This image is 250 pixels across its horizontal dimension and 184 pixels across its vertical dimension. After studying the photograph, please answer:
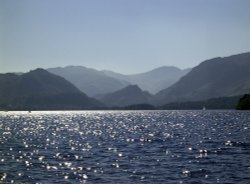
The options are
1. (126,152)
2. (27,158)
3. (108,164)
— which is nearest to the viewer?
(108,164)

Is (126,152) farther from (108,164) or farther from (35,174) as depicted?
(35,174)

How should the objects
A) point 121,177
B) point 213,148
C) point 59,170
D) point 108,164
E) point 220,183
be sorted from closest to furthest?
point 220,183 → point 121,177 → point 59,170 → point 108,164 → point 213,148

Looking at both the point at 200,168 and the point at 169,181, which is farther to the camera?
the point at 200,168

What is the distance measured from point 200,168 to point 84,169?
1754cm

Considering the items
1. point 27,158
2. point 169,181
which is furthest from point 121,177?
point 27,158

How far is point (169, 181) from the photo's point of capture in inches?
2015

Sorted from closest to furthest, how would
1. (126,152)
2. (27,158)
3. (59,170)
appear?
(59,170), (27,158), (126,152)

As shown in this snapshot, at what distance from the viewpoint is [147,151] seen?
8412 cm

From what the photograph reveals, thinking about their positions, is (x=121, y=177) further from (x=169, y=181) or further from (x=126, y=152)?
(x=126, y=152)

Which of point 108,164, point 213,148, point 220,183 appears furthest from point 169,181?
point 213,148

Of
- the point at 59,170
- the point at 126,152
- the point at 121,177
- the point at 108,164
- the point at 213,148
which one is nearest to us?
the point at 121,177

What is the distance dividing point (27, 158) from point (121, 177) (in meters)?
26.8

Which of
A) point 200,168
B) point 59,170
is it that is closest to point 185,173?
point 200,168

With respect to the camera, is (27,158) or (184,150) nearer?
(27,158)
